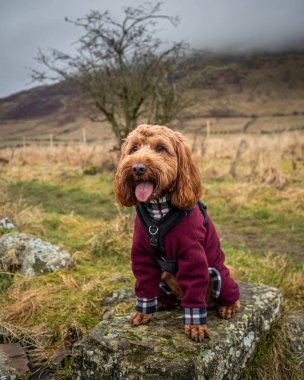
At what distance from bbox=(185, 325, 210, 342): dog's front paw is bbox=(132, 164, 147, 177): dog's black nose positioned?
1.15 metres

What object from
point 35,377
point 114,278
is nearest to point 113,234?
point 114,278

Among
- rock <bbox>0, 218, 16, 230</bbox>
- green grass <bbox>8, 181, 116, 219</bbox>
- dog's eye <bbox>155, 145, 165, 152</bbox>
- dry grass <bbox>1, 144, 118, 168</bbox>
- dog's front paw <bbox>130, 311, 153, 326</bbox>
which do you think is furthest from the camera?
dry grass <bbox>1, 144, 118, 168</bbox>

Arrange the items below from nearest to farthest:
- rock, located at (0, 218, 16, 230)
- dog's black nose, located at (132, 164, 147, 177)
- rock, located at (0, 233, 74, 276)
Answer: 1. dog's black nose, located at (132, 164, 147, 177)
2. rock, located at (0, 233, 74, 276)
3. rock, located at (0, 218, 16, 230)

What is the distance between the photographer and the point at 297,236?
761 cm

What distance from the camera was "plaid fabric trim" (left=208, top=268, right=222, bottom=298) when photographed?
10.0 ft

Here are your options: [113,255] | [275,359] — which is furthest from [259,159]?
[275,359]

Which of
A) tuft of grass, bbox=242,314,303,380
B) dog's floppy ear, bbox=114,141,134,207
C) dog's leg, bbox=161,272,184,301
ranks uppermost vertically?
dog's floppy ear, bbox=114,141,134,207

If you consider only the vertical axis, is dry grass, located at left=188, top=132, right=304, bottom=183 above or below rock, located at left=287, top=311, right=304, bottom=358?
above

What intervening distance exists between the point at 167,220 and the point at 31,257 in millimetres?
2786

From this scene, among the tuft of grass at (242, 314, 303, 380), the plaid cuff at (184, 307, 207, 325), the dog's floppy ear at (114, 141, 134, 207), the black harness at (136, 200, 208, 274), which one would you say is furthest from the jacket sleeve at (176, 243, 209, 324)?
the tuft of grass at (242, 314, 303, 380)

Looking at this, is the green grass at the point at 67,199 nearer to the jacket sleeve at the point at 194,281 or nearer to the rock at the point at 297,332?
the rock at the point at 297,332

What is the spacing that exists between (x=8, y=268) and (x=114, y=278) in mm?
1432

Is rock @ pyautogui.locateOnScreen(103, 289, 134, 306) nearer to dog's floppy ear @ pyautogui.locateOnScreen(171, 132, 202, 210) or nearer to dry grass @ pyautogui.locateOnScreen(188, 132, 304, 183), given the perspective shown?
dog's floppy ear @ pyautogui.locateOnScreen(171, 132, 202, 210)

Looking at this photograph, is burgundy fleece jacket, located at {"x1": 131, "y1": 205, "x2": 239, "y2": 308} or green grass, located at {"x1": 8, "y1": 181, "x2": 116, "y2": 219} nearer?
burgundy fleece jacket, located at {"x1": 131, "y1": 205, "x2": 239, "y2": 308}
